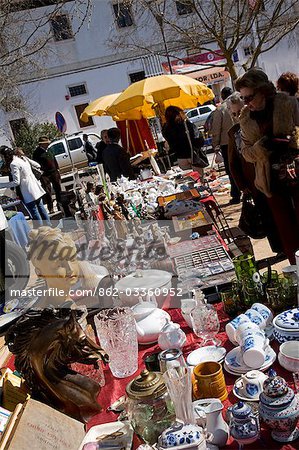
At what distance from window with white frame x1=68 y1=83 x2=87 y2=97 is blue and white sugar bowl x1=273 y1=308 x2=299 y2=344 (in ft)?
68.0

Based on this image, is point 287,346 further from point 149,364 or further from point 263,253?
point 263,253

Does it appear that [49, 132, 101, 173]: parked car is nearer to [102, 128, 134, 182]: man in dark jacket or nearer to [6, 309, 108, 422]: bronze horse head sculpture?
[102, 128, 134, 182]: man in dark jacket

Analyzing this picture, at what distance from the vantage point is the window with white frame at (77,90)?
68.8 ft

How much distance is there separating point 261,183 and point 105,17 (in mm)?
19409

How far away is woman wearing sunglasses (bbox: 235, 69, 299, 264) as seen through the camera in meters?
3.10

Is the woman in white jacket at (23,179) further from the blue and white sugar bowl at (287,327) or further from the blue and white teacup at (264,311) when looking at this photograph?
the blue and white sugar bowl at (287,327)

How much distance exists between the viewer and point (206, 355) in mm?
1613

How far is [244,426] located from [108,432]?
1.27 feet

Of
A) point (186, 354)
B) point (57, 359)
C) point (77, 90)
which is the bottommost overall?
point (186, 354)

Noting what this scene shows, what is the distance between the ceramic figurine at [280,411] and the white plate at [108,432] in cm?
36

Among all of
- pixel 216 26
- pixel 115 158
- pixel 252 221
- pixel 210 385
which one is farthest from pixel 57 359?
pixel 216 26

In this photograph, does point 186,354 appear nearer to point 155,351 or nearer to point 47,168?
point 155,351

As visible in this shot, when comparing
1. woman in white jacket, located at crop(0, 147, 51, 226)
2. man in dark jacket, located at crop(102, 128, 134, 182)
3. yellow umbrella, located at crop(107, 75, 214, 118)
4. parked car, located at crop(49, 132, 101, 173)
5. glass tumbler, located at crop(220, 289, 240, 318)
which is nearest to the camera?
glass tumbler, located at crop(220, 289, 240, 318)

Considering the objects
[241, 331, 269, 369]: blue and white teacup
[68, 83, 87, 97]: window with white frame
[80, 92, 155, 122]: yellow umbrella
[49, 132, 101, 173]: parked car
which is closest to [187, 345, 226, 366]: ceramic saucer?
[241, 331, 269, 369]: blue and white teacup
